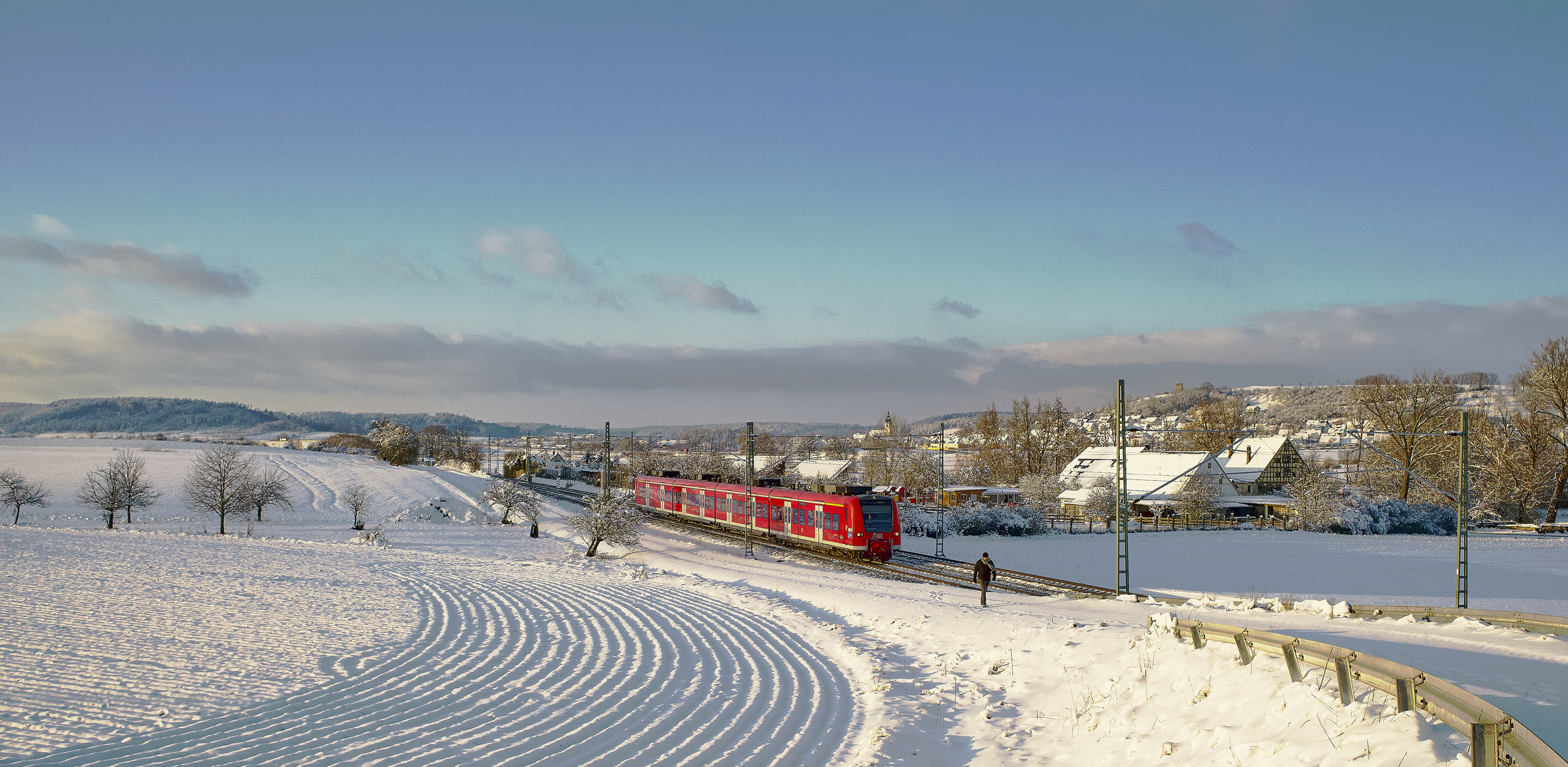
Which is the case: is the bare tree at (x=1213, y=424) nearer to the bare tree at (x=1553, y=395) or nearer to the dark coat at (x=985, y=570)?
the bare tree at (x=1553, y=395)

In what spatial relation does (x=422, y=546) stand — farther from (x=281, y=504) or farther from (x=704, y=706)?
(x=704, y=706)

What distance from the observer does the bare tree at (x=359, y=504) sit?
5194cm

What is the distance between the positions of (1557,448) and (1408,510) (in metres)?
14.1

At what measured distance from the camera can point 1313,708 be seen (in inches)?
311

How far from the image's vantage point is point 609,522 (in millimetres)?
36562

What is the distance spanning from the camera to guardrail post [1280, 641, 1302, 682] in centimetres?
875

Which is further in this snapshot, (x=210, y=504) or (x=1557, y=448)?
(x=1557, y=448)

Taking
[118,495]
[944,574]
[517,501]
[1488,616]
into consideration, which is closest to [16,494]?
[118,495]

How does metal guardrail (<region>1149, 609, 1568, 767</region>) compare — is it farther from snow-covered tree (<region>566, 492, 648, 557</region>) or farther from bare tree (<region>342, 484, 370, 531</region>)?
bare tree (<region>342, 484, 370, 531</region>)

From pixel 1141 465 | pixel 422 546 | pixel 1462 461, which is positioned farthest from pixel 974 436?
pixel 1462 461

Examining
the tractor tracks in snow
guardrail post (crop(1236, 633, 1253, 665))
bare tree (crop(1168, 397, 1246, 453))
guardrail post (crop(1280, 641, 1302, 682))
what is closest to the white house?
bare tree (crop(1168, 397, 1246, 453))

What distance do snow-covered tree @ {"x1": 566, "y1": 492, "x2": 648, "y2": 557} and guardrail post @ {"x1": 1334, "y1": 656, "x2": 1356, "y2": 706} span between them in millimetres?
31430

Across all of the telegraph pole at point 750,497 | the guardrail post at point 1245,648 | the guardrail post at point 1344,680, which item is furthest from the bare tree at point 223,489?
the guardrail post at point 1344,680

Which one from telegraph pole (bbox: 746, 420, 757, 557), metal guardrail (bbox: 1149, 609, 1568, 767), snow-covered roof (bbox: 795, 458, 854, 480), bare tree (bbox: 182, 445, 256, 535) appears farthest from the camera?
snow-covered roof (bbox: 795, 458, 854, 480)
